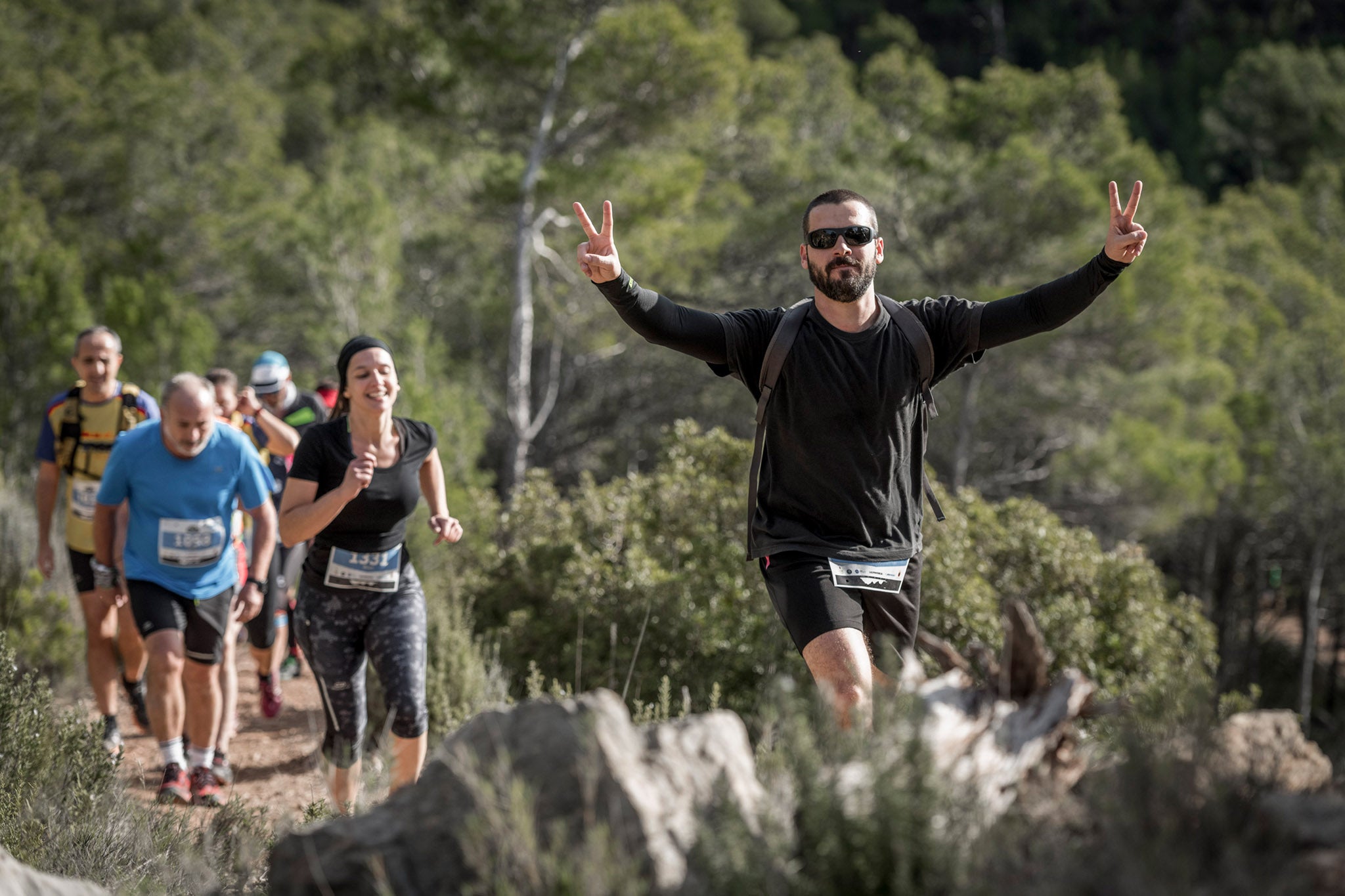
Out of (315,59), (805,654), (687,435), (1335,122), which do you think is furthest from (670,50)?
(1335,122)

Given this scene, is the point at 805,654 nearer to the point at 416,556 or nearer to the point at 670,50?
the point at 416,556

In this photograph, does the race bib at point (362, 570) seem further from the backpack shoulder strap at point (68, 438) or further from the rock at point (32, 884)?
the backpack shoulder strap at point (68, 438)

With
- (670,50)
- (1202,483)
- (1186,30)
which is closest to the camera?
(670,50)

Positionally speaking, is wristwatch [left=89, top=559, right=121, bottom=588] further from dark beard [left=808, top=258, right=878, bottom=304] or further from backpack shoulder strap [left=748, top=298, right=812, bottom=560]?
dark beard [left=808, top=258, right=878, bottom=304]

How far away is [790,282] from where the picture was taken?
1884cm

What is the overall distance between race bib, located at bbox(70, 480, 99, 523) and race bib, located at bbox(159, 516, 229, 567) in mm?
1174

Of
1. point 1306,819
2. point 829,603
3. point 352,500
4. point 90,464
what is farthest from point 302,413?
point 1306,819

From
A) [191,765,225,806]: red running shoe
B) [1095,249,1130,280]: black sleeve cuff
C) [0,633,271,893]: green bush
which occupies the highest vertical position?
[1095,249,1130,280]: black sleeve cuff

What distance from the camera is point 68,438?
17.7 ft

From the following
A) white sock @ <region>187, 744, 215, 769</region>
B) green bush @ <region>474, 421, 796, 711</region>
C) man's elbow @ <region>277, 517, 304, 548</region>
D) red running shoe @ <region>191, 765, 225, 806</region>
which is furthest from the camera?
green bush @ <region>474, 421, 796, 711</region>

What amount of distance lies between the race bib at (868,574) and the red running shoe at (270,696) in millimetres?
4160

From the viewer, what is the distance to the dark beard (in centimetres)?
316

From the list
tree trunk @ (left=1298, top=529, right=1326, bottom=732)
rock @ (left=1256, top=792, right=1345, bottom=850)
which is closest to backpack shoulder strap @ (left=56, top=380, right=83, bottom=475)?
rock @ (left=1256, top=792, right=1345, bottom=850)

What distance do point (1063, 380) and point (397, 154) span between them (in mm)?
12531
